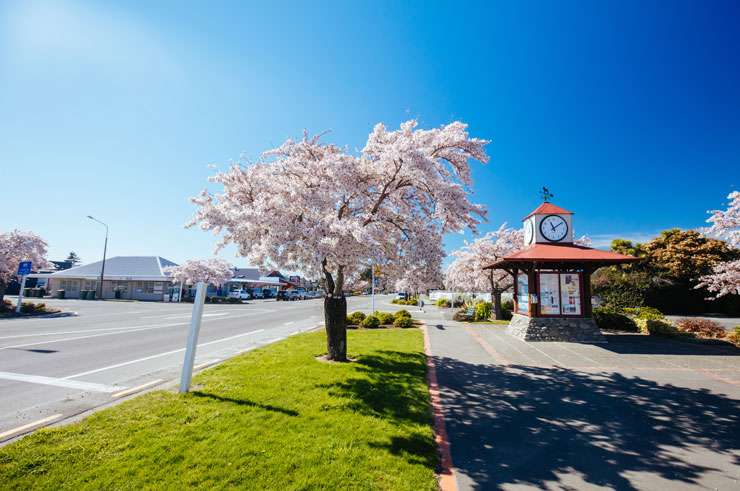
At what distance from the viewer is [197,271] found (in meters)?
45.1

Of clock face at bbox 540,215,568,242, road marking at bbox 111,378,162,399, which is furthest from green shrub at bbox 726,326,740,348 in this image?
road marking at bbox 111,378,162,399

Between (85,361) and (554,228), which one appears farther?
(554,228)

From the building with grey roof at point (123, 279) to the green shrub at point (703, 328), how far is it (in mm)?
52446

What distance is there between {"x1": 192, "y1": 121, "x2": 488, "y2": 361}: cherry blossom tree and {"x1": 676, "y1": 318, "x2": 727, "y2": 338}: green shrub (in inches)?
599

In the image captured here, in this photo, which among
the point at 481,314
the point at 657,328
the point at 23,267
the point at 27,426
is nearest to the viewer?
the point at 27,426

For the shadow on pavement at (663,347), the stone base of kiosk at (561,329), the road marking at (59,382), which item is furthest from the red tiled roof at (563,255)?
the road marking at (59,382)

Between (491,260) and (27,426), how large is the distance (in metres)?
23.7

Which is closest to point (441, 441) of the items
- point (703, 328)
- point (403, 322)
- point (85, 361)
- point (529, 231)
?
point (85, 361)

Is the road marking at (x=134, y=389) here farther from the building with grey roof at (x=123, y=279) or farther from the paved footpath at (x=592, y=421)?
the building with grey roof at (x=123, y=279)

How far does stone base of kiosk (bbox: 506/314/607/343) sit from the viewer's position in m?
15.0

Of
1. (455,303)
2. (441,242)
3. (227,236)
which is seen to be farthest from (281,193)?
(455,303)

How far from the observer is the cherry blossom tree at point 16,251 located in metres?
25.0

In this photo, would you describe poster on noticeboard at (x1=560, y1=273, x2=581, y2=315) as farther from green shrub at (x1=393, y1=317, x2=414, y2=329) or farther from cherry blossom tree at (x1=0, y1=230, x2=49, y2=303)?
cherry blossom tree at (x1=0, y1=230, x2=49, y2=303)

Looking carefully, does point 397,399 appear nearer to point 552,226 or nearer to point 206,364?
point 206,364
